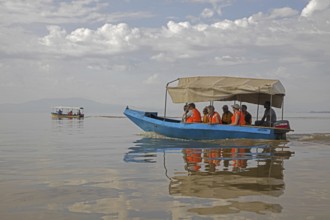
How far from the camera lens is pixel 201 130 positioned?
57.9ft

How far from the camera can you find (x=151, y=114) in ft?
69.2

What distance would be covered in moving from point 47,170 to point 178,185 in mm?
3567

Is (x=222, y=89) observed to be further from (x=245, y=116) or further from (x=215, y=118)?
(x=245, y=116)

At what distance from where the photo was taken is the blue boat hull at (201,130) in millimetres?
16484

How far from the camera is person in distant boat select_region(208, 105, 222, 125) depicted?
1766 centimetres

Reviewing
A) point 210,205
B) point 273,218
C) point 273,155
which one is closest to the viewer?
point 273,218

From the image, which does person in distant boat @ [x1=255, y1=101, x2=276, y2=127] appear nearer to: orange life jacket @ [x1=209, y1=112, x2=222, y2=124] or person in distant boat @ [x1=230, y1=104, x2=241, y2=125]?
person in distant boat @ [x1=230, y1=104, x2=241, y2=125]

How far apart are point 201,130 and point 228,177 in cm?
955

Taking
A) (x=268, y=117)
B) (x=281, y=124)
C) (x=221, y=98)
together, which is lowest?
(x=281, y=124)

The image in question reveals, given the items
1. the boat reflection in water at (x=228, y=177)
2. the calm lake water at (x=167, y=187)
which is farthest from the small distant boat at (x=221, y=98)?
the calm lake water at (x=167, y=187)

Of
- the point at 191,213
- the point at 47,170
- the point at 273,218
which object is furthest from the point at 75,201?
the point at 47,170

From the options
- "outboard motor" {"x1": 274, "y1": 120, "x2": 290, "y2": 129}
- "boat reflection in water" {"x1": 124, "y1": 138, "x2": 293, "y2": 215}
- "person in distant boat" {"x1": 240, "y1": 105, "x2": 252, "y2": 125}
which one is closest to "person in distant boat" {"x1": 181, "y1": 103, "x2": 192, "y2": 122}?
"person in distant boat" {"x1": 240, "y1": 105, "x2": 252, "y2": 125}

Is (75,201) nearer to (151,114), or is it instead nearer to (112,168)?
(112,168)

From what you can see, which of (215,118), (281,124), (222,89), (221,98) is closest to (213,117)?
(215,118)
